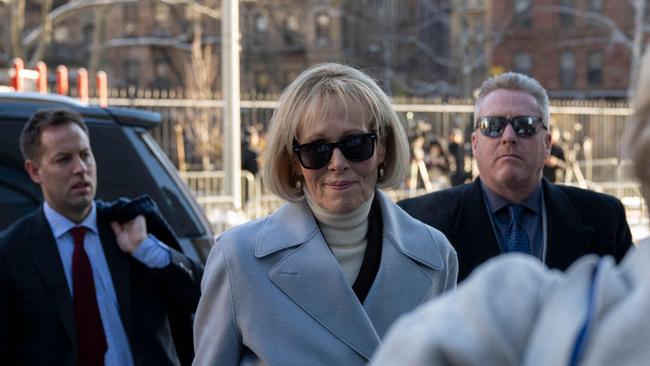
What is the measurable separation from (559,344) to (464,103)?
19925 millimetres

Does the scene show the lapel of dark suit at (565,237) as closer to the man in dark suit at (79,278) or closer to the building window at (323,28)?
the man in dark suit at (79,278)

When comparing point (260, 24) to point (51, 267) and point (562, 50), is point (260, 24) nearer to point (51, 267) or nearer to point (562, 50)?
point (562, 50)

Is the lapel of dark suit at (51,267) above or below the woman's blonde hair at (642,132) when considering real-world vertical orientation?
below

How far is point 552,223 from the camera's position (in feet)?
14.2

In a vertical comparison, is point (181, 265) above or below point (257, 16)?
below

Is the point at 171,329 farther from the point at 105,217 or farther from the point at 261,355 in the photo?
the point at 261,355

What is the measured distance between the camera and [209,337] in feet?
10.0

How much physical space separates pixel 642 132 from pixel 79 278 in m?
2.95

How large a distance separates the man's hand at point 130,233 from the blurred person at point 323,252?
38.6 inches

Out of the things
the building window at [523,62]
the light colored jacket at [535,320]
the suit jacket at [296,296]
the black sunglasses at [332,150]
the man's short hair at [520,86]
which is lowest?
the suit jacket at [296,296]

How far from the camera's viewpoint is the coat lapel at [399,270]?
3.05 meters

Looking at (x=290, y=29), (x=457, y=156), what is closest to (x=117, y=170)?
(x=457, y=156)

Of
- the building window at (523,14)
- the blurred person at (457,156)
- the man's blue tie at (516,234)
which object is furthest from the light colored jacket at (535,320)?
the building window at (523,14)

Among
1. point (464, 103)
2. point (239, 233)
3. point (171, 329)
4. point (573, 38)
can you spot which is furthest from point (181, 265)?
point (573, 38)
